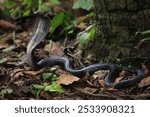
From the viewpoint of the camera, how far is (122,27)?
189 inches

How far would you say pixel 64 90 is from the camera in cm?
454

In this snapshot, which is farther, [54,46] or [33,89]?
[54,46]

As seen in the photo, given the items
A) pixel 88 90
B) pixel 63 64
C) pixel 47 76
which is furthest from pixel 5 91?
pixel 63 64

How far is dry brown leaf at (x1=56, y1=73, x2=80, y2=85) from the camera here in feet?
15.1

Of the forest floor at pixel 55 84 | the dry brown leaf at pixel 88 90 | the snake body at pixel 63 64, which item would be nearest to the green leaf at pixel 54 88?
the forest floor at pixel 55 84

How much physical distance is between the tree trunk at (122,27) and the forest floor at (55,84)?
0.87 ft

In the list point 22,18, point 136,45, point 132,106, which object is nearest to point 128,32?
point 136,45

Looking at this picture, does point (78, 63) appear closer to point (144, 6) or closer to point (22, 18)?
point (144, 6)

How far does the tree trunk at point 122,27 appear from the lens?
4.70 m

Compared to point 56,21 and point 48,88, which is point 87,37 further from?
point 56,21

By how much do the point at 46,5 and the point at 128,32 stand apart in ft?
11.4

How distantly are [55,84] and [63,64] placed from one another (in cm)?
63

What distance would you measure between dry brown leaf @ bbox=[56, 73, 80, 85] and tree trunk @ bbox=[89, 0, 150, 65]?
1.67 feet

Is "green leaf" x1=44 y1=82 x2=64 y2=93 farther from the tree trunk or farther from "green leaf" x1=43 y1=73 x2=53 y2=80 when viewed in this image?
the tree trunk
